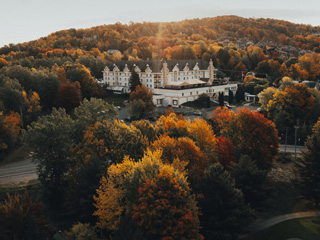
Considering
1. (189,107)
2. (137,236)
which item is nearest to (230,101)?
(189,107)

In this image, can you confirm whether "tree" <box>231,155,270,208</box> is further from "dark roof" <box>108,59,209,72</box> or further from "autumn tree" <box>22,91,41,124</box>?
"dark roof" <box>108,59,209,72</box>

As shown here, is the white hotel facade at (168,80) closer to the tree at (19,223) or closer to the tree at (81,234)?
the tree at (81,234)

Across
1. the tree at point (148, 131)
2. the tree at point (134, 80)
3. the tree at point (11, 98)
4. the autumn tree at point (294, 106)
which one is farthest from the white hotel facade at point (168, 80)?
the tree at point (148, 131)

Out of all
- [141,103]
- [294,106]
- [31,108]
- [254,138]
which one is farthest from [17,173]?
[294,106]

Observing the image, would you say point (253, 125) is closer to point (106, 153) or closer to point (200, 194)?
point (200, 194)

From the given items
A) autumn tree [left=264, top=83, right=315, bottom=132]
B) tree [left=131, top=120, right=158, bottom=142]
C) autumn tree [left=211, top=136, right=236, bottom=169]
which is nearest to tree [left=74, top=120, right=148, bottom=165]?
tree [left=131, top=120, right=158, bottom=142]

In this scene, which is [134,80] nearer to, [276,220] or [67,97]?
[67,97]
